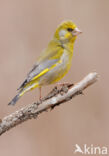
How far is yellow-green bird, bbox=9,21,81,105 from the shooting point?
4.05 meters

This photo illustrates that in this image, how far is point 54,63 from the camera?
4.19 metres

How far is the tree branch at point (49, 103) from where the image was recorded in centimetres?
378

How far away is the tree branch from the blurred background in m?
1.71

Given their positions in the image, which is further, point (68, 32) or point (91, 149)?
point (91, 149)

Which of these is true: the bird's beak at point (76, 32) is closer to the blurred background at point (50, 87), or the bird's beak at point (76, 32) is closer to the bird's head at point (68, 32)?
the bird's head at point (68, 32)

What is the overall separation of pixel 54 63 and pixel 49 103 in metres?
0.49

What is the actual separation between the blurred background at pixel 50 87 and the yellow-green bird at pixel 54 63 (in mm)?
1163

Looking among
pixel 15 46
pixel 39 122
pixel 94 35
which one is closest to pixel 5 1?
pixel 15 46

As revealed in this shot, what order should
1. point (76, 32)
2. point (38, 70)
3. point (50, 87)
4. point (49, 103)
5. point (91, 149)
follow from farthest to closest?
point (50, 87), point (91, 149), point (76, 32), point (38, 70), point (49, 103)

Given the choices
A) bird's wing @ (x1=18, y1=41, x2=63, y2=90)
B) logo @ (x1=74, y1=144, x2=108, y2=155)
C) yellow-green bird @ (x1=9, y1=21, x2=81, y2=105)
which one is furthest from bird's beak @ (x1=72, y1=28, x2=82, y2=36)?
logo @ (x1=74, y1=144, x2=108, y2=155)

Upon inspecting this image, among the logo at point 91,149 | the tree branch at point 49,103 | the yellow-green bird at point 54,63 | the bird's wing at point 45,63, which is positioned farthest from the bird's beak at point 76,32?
the logo at point 91,149

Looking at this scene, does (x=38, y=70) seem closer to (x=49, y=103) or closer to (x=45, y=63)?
(x=45, y=63)

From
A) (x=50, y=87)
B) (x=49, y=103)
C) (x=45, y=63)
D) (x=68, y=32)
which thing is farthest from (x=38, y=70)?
(x=50, y=87)

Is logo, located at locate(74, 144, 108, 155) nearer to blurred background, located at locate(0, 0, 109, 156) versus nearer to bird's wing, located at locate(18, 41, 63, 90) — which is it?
blurred background, located at locate(0, 0, 109, 156)
